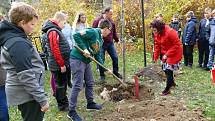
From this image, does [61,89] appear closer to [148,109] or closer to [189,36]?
[148,109]

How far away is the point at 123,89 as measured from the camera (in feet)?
28.6

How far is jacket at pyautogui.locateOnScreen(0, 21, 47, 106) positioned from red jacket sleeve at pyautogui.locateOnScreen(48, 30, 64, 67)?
247cm

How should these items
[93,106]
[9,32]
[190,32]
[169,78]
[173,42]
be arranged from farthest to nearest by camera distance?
[190,32]
[169,78]
[173,42]
[93,106]
[9,32]

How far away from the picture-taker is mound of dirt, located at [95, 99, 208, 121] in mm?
6160

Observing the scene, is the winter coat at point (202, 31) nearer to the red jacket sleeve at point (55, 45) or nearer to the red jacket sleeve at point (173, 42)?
the red jacket sleeve at point (173, 42)

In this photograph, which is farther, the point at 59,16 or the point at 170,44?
the point at 170,44

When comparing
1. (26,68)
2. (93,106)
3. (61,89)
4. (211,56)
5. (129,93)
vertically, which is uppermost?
(26,68)

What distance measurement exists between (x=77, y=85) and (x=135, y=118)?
1147 millimetres

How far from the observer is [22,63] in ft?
12.5

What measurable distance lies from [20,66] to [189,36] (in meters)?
8.48

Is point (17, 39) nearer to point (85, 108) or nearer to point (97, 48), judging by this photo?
point (97, 48)

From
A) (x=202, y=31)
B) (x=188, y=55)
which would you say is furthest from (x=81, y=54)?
(x=188, y=55)

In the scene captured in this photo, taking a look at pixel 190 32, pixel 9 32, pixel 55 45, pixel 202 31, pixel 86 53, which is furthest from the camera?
pixel 190 32

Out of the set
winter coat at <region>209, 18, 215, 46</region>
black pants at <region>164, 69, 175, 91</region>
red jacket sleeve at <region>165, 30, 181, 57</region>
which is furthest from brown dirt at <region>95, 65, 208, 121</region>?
winter coat at <region>209, 18, 215, 46</region>
